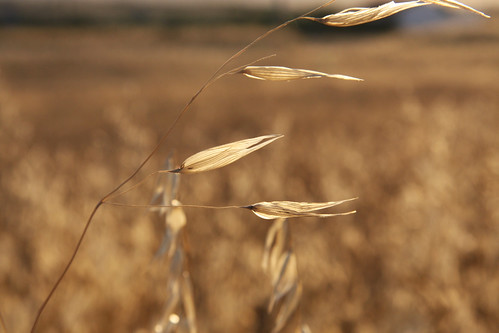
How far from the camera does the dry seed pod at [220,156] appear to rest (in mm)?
291

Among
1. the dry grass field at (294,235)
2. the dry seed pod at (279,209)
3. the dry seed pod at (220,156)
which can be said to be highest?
the dry seed pod at (220,156)

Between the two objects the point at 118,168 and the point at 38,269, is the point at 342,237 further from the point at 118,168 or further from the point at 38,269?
the point at 118,168

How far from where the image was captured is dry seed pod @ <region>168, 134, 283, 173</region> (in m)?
0.29

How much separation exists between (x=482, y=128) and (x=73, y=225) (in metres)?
1.83

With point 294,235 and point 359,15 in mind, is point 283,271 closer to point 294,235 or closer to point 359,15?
point 359,15

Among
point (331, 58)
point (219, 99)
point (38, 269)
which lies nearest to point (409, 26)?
point (331, 58)

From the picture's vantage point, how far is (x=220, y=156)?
0.98 feet

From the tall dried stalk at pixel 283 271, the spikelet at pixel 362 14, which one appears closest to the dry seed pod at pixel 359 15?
the spikelet at pixel 362 14

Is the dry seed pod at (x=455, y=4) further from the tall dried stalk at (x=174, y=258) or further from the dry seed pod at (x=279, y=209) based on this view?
the tall dried stalk at (x=174, y=258)

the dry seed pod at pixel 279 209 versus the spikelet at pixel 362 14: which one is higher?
the spikelet at pixel 362 14

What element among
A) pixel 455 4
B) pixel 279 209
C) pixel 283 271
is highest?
pixel 455 4

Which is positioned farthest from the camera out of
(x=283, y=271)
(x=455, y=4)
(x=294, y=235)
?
(x=294, y=235)

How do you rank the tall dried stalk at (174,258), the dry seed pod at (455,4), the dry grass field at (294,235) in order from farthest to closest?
1. the dry grass field at (294,235)
2. the tall dried stalk at (174,258)
3. the dry seed pod at (455,4)

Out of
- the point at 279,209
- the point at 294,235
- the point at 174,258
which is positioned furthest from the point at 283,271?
the point at 294,235
